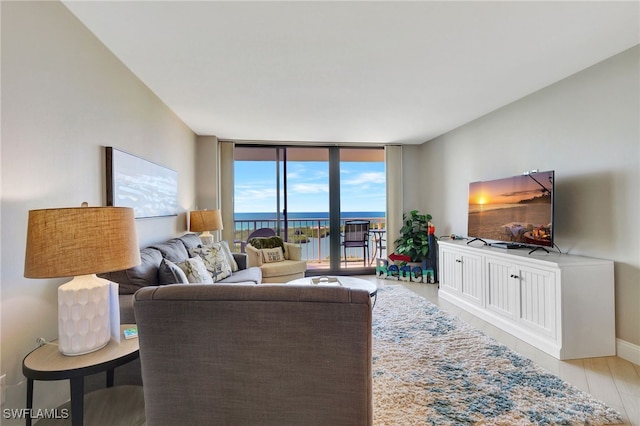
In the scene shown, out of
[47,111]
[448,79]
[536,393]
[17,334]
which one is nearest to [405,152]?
[448,79]

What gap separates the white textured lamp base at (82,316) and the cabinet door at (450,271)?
3487 millimetres

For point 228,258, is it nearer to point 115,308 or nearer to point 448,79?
point 115,308

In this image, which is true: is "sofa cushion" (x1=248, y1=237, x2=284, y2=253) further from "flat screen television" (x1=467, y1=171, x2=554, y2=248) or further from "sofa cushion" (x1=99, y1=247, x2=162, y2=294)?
"flat screen television" (x1=467, y1=171, x2=554, y2=248)

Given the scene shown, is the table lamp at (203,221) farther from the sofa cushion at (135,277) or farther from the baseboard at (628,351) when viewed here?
the baseboard at (628,351)

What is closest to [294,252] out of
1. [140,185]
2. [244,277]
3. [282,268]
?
[282,268]

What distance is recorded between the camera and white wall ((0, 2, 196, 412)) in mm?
1342

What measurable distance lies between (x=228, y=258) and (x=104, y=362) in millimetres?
2352

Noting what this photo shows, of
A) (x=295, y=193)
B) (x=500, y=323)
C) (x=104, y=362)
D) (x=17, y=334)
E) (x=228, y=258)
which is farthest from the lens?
(x=295, y=193)

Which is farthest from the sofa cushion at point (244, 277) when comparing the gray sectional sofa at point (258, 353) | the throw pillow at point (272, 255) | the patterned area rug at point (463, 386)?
the gray sectional sofa at point (258, 353)

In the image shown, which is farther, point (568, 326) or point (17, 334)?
point (568, 326)

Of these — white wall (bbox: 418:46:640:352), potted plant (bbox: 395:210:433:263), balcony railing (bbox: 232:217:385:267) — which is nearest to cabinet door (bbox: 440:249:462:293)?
potted plant (bbox: 395:210:433:263)

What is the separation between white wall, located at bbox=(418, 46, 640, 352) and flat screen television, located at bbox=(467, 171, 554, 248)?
0.23 m

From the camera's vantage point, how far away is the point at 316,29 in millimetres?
1884

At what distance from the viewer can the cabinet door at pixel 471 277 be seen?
126 inches
